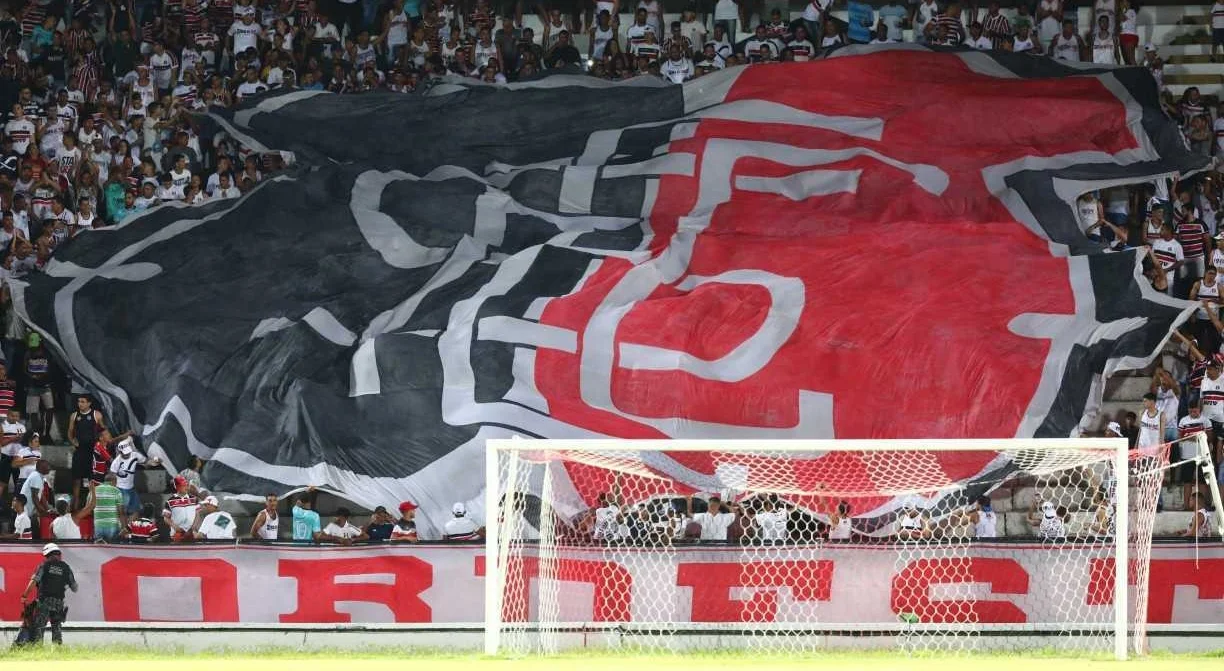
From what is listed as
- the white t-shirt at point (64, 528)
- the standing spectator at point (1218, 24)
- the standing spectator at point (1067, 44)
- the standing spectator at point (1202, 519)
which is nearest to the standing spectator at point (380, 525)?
the white t-shirt at point (64, 528)

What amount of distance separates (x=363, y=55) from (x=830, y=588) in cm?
1090

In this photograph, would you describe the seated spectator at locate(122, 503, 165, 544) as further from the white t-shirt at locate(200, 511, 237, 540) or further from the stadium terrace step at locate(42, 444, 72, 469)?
the stadium terrace step at locate(42, 444, 72, 469)

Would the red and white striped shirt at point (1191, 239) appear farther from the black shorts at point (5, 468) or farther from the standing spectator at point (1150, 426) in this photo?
the black shorts at point (5, 468)

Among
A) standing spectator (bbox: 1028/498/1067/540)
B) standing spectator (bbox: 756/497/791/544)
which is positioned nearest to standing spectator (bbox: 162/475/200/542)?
standing spectator (bbox: 756/497/791/544)

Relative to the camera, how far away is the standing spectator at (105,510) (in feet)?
56.0

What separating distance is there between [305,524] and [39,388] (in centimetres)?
424

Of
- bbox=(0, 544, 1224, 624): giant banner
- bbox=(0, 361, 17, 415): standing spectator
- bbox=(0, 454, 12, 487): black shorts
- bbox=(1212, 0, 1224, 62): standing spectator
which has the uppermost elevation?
bbox=(1212, 0, 1224, 62): standing spectator

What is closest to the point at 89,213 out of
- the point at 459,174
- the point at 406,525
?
the point at 459,174

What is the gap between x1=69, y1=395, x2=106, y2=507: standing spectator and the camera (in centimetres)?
1792

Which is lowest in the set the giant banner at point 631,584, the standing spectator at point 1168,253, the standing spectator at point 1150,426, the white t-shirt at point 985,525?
the giant banner at point 631,584

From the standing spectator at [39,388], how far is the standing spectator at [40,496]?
43.2 inches

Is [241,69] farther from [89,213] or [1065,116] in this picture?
[1065,116]

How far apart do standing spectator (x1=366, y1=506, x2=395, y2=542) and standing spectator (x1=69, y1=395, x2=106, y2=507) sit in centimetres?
329

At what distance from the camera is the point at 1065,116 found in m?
19.8
